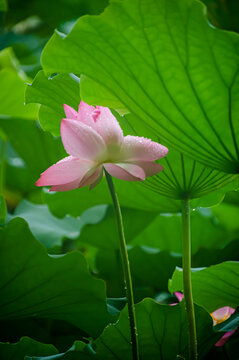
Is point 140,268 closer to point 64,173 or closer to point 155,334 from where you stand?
point 155,334

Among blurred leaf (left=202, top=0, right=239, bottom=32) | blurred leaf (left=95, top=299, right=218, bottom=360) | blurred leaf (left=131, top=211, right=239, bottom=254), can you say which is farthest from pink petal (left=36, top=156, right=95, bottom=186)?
blurred leaf (left=202, top=0, right=239, bottom=32)

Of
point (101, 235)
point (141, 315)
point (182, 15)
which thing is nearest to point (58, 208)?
point (101, 235)

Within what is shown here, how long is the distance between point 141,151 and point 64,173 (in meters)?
0.09

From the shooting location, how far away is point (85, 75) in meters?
0.57

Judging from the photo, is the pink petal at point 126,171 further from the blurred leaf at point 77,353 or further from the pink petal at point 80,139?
the blurred leaf at point 77,353

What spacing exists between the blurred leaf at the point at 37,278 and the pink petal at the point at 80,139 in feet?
0.81

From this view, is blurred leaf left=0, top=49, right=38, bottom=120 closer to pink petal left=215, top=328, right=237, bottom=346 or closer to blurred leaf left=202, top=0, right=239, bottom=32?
pink petal left=215, top=328, right=237, bottom=346

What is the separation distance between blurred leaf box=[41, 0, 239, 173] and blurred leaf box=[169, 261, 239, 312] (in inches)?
7.3

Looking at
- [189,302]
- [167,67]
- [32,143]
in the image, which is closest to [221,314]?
[189,302]

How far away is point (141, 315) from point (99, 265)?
17.8 inches

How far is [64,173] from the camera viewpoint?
1.68 ft

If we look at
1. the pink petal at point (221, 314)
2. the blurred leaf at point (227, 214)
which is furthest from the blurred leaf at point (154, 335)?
the blurred leaf at point (227, 214)

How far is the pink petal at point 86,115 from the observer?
1.75ft

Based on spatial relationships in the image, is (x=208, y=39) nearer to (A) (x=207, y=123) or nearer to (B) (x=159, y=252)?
(A) (x=207, y=123)
